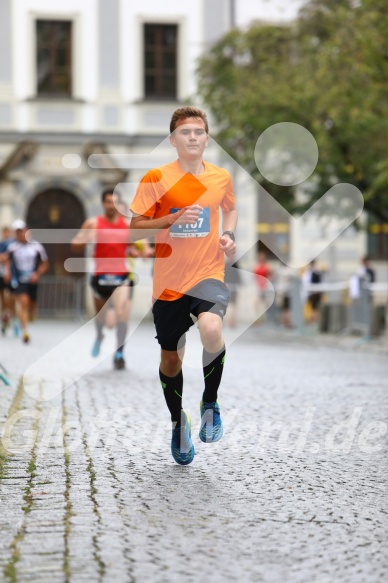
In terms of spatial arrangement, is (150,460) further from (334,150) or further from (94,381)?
(334,150)

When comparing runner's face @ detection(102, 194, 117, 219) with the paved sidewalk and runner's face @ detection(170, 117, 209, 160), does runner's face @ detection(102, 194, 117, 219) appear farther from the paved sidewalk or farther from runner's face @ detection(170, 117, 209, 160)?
runner's face @ detection(170, 117, 209, 160)

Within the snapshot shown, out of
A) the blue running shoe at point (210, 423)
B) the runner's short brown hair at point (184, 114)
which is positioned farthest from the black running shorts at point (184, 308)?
the runner's short brown hair at point (184, 114)

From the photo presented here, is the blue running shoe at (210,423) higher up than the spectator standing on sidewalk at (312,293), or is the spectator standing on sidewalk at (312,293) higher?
the blue running shoe at (210,423)

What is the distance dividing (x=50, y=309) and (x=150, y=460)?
25634mm

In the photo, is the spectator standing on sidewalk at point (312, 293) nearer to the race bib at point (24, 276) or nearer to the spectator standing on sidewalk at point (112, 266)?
the race bib at point (24, 276)

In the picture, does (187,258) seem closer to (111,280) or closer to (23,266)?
(111,280)

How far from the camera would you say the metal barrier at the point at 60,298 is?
107 ft

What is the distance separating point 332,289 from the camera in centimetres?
2745

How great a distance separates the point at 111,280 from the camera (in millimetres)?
14172

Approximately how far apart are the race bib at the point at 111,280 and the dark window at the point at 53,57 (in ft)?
71.2

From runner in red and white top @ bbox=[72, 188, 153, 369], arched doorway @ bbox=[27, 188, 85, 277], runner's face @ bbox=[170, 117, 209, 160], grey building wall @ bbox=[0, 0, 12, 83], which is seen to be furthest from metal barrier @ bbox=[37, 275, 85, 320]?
runner's face @ bbox=[170, 117, 209, 160]

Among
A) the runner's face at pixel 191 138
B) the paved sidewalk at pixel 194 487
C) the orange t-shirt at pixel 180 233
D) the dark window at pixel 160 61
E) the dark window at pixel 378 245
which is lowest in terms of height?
the dark window at pixel 378 245

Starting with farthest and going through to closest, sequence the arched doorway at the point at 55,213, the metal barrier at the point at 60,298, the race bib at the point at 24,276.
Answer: the arched doorway at the point at 55,213, the metal barrier at the point at 60,298, the race bib at the point at 24,276

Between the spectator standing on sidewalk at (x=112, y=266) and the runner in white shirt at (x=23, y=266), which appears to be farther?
the runner in white shirt at (x=23, y=266)
